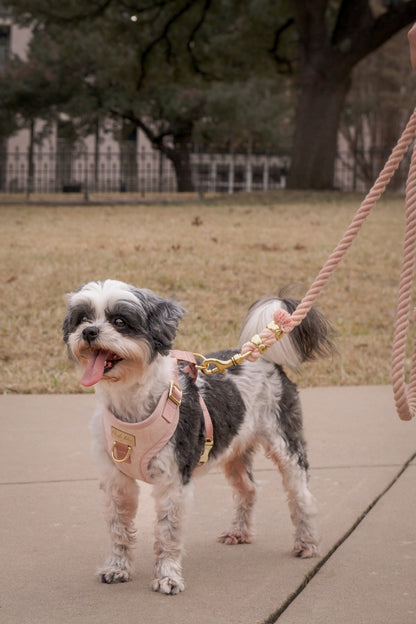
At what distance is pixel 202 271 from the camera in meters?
11.0

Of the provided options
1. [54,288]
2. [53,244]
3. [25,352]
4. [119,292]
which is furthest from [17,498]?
[53,244]

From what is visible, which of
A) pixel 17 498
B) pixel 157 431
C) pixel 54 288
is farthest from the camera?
pixel 54 288

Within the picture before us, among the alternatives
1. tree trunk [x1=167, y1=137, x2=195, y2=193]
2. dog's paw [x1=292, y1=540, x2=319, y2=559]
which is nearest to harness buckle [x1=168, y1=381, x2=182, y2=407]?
dog's paw [x1=292, y1=540, x2=319, y2=559]

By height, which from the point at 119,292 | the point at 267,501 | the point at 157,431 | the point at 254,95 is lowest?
the point at 267,501

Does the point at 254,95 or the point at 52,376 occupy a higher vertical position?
the point at 254,95

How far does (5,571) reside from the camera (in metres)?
3.75

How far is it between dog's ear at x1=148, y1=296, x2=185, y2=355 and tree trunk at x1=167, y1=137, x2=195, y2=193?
35.0m

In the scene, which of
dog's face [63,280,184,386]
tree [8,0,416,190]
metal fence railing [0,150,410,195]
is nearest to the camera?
dog's face [63,280,184,386]

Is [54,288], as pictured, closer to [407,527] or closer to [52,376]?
[52,376]

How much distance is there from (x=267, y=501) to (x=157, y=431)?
4.68ft

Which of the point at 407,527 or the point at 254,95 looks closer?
the point at 407,527

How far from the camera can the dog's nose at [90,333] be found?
3311 millimetres

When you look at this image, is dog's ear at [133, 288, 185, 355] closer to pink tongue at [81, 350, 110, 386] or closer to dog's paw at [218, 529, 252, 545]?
pink tongue at [81, 350, 110, 386]

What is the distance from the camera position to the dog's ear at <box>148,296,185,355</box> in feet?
11.5
